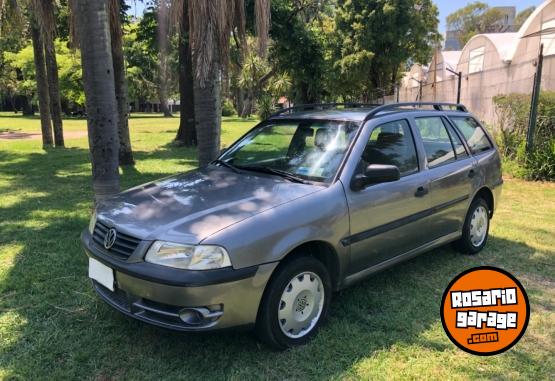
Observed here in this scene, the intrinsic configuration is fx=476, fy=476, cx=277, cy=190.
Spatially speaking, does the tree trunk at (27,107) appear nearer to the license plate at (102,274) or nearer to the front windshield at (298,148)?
the front windshield at (298,148)

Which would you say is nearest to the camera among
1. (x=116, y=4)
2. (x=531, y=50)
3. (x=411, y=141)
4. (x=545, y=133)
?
(x=411, y=141)

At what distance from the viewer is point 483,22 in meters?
68.3

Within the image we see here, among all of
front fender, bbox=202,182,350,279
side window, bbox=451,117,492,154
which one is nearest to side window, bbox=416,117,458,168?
side window, bbox=451,117,492,154

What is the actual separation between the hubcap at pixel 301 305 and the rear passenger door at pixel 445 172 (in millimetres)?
1625

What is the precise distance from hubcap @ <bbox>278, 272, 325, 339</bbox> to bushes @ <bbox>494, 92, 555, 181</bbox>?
8334mm

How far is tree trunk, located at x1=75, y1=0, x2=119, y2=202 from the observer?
512 centimetres

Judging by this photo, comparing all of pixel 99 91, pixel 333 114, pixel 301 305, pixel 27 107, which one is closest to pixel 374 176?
pixel 333 114

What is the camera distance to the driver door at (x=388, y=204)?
3.75m

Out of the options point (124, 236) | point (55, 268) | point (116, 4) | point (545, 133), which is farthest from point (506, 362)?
point (545, 133)

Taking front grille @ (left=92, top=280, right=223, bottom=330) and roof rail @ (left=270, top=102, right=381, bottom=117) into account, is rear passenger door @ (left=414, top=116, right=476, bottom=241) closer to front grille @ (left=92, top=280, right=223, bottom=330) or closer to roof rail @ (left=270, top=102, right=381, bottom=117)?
roof rail @ (left=270, top=102, right=381, bottom=117)

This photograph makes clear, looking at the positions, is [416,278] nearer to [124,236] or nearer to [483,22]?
[124,236]

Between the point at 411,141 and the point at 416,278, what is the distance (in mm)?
1361

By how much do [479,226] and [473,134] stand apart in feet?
3.49

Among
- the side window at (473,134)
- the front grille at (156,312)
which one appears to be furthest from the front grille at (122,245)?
the side window at (473,134)
